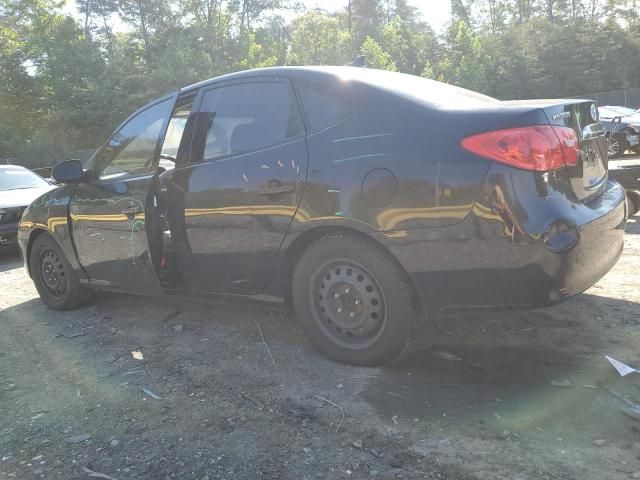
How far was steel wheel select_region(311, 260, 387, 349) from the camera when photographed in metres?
3.07

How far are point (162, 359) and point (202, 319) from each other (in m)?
0.76

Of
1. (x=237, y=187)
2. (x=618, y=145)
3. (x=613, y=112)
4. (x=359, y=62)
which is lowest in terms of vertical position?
(x=618, y=145)

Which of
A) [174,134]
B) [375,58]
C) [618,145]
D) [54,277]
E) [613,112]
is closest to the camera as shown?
[174,134]

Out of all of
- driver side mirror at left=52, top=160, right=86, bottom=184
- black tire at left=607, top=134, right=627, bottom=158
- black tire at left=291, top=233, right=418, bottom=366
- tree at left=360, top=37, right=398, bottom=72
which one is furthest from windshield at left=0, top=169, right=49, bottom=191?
tree at left=360, top=37, right=398, bottom=72

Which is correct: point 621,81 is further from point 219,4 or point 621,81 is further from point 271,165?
point 271,165

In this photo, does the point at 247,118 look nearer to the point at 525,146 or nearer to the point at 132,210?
the point at 132,210

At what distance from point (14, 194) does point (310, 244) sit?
7306mm

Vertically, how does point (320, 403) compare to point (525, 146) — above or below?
below

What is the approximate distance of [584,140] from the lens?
115 inches

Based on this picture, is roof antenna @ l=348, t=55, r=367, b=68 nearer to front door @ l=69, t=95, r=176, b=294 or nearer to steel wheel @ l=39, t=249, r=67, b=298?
front door @ l=69, t=95, r=176, b=294

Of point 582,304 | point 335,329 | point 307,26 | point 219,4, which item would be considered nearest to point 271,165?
point 335,329

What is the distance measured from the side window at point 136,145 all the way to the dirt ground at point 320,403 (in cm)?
127

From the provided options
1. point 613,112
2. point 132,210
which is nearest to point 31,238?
point 132,210

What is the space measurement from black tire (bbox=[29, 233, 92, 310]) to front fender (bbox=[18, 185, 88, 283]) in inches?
4.3
